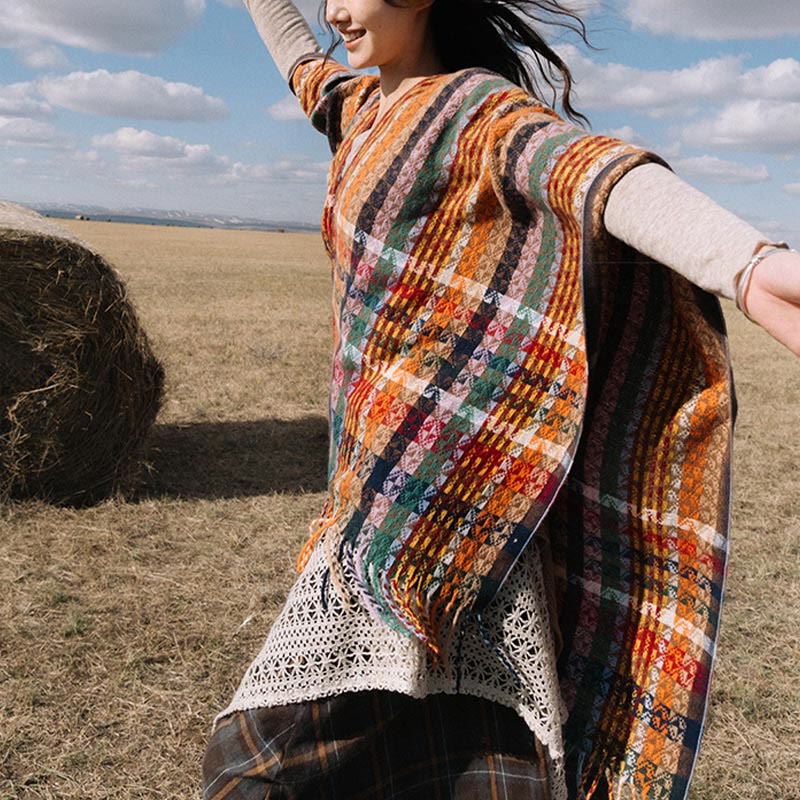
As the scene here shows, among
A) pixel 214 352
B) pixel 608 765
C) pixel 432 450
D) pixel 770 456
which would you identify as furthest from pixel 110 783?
pixel 214 352

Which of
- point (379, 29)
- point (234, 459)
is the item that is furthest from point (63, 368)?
point (379, 29)

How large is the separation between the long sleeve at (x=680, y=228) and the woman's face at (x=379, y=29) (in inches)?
24.3

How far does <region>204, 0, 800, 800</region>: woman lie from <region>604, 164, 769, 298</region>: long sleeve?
0.08 m

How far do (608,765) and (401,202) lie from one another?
1.05m

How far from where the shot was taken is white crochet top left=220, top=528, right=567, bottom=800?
1.58 meters

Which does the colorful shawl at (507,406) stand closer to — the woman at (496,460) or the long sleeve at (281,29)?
the woman at (496,460)

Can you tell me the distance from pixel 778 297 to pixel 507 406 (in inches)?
22.7

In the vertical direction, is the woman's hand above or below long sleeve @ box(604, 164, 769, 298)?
below

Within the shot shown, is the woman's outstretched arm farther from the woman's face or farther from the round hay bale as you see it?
the round hay bale

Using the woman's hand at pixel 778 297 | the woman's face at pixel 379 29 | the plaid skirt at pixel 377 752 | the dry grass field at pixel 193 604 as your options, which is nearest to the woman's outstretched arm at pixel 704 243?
the woman's hand at pixel 778 297

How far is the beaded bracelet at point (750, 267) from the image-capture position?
3.22 ft

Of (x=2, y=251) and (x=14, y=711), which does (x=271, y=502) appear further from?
(x=14, y=711)

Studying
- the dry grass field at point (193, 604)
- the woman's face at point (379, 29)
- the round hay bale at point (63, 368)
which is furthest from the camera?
the round hay bale at point (63, 368)

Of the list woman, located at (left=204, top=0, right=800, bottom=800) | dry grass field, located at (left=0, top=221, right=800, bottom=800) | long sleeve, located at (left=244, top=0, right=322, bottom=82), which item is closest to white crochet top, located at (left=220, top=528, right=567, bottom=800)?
woman, located at (left=204, top=0, right=800, bottom=800)
